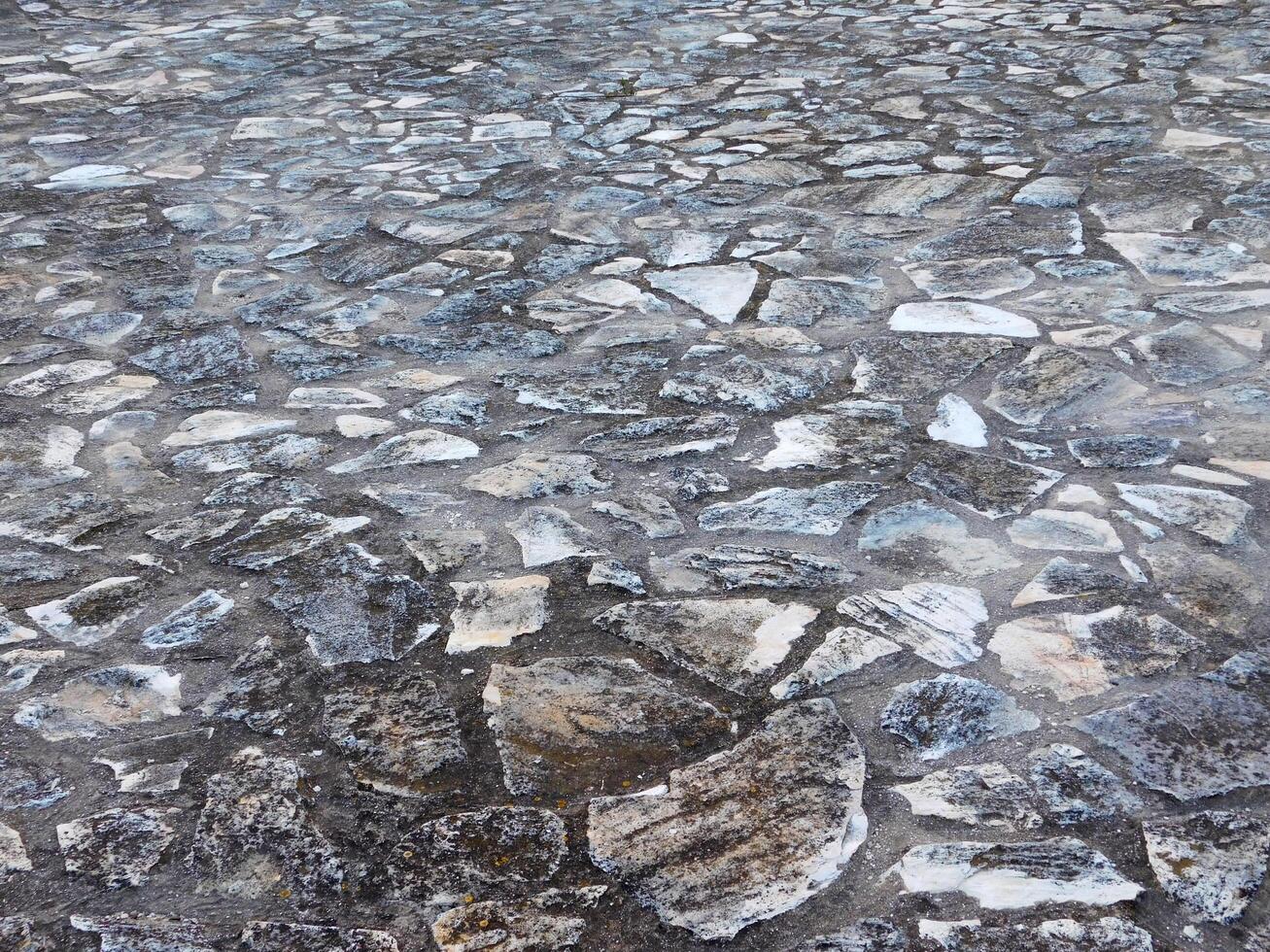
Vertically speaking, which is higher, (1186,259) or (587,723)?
(1186,259)

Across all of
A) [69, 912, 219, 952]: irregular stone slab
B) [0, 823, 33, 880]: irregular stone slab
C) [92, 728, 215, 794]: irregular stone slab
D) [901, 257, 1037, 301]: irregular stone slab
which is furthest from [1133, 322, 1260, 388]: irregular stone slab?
[0, 823, 33, 880]: irregular stone slab

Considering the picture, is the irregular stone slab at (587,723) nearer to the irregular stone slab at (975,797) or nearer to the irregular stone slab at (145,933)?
the irregular stone slab at (975,797)

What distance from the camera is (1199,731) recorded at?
189cm

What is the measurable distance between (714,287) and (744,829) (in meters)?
2.37

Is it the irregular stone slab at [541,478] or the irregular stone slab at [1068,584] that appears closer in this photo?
the irregular stone slab at [1068,584]

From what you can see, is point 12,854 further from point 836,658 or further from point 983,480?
point 983,480

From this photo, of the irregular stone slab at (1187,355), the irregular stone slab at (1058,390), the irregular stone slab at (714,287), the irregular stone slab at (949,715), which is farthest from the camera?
the irregular stone slab at (714,287)

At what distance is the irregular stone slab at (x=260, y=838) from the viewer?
5.60 ft

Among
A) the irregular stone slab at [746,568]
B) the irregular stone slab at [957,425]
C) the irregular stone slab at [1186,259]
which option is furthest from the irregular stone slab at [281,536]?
the irregular stone slab at [1186,259]

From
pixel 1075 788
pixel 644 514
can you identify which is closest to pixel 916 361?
pixel 644 514

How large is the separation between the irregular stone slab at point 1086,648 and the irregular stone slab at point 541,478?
3.43 feet

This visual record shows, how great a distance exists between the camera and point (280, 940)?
161cm

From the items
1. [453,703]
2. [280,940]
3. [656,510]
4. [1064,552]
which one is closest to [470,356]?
[656,510]

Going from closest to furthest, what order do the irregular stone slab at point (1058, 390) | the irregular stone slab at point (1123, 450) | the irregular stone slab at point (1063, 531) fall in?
the irregular stone slab at point (1063, 531)
the irregular stone slab at point (1123, 450)
the irregular stone slab at point (1058, 390)
